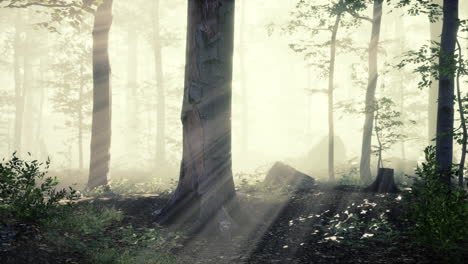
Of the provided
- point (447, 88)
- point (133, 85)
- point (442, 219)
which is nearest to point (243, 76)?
point (133, 85)

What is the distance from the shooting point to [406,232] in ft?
19.5

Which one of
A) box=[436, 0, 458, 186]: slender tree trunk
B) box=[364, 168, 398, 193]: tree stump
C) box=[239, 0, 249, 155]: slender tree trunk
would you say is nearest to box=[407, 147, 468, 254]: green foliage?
box=[436, 0, 458, 186]: slender tree trunk

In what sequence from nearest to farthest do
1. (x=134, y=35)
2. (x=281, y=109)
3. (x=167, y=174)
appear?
(x=167, y=174) < (x=134, y=35) < (x=281, y=109)

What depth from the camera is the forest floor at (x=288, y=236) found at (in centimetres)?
505

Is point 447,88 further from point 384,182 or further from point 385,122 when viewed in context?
point 385,122

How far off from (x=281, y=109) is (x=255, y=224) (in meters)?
41.3

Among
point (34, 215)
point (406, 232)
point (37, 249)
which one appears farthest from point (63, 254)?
point (406, 232)

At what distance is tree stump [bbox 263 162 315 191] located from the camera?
1180cm

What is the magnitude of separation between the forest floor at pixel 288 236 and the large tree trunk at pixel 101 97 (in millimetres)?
4094

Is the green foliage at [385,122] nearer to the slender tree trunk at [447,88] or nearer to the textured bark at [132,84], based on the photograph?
the slender tree trunk at [447,88]

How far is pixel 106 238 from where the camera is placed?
591 centimetres

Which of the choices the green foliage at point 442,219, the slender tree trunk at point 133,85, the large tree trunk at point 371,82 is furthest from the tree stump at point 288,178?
the slender tree trunk at point 133,85

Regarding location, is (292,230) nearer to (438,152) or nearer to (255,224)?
(255,224)

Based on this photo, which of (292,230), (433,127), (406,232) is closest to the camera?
(406,232)
